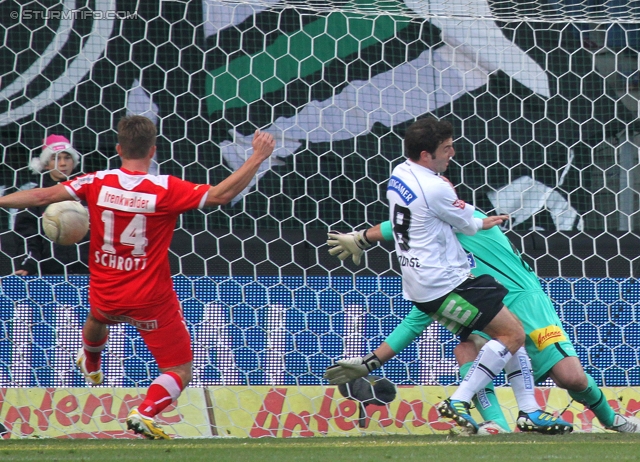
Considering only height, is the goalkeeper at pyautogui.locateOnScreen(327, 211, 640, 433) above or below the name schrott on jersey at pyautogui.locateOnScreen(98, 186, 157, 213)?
below

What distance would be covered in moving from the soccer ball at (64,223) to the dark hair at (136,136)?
→ 450 mm

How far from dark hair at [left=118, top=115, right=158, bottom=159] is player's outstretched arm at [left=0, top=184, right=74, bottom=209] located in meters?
0.33

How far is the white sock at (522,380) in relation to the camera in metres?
4.29

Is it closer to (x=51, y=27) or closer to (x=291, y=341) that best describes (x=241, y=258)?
(x=291, y=341)

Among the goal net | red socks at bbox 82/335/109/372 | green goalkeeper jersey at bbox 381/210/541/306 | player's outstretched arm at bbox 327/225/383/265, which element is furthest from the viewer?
the goal net

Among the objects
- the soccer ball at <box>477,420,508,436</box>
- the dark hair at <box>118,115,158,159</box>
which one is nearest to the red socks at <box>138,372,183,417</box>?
the dark hair at <box>118,115,158,159</box>

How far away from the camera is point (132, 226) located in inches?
157

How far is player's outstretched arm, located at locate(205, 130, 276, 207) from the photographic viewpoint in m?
3.89

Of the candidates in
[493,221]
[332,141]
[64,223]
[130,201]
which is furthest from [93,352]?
[332,141]

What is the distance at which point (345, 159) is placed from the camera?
6477 millimetres

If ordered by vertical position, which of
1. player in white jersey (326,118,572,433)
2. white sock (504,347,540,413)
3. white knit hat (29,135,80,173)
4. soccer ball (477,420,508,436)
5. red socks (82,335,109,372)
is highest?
white knit hat (29,135,80,173)

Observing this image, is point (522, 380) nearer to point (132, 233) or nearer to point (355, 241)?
point (355, 241)

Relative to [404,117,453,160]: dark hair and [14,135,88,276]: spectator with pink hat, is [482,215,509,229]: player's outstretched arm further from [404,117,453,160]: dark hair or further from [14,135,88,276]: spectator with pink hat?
[14,135,88,276]: spectator with pink hat

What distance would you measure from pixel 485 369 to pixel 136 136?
1.86 m
